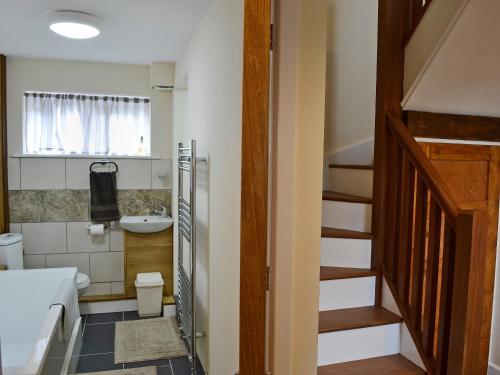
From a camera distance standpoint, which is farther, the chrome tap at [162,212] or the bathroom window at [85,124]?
the chrome tap at [162,212]

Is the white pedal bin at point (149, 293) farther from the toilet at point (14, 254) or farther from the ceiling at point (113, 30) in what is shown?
the ceiling at point (113, 30)

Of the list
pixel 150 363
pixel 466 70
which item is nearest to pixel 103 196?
pixel 150 363

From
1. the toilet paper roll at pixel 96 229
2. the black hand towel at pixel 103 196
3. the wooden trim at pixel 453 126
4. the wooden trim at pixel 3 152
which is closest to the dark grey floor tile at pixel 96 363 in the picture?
the toilet paper roll at pixel 96 229

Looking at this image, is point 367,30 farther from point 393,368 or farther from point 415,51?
point 393,368

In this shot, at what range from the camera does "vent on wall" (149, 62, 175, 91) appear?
417 cm

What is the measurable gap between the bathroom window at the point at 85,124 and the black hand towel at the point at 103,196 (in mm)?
310

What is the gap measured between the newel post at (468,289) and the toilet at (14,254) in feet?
9.94

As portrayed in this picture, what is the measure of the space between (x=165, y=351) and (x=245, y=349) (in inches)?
90.5

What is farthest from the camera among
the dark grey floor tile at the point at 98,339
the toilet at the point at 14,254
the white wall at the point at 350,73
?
the toilet at the point at 14,254

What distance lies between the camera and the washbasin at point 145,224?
400 cm

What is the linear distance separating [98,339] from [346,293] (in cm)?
234

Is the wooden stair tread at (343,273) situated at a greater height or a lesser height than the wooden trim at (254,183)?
lesser

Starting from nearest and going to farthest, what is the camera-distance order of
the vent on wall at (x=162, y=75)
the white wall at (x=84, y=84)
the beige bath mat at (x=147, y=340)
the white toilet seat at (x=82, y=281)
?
the beige bath mat at (x=147, y=340) < the white toilet seat at (x=82, y=281) < the white wall at (x=84, y=84) < the vent on wall at (x=162, y=75)

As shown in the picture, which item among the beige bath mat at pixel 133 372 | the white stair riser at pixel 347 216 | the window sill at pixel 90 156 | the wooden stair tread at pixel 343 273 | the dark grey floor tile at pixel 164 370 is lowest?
the dark grey floor tile at pixel 164 370
